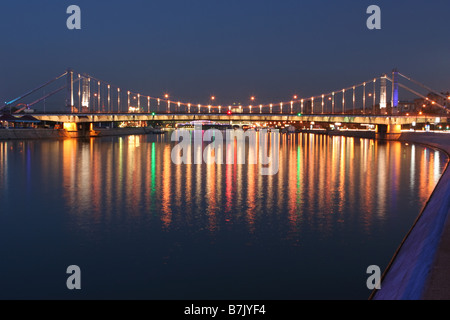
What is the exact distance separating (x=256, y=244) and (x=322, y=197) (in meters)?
9.02

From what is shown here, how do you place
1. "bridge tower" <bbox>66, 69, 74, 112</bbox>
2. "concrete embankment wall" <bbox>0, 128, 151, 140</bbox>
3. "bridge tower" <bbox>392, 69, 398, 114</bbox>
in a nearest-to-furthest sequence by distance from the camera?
"concrete embankment wall" <bbox>0, 128, 151, 140</bbox> < "bridge tower" <bbox>392, 69, 398, 114</bbox> < "bridge tower" <bbox>66, 69, 74, 112</bbox>

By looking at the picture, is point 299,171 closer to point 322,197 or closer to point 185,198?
point 322,197

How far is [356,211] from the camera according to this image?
18.2m

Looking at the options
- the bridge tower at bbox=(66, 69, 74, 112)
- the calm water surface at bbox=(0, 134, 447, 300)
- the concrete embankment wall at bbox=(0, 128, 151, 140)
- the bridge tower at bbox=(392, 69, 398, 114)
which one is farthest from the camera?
the bridge tower at bbox=(66, 69, 74, 112)

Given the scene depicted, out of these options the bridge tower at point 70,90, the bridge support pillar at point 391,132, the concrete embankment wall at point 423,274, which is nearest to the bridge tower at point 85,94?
the bridge tower at point 70,90

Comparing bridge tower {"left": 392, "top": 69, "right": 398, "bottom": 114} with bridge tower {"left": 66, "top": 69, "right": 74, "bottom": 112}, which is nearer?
bridge tower {"left": 392, "top": 69, "right": 398, "bottom": 114}

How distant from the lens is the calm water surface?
33.0ft

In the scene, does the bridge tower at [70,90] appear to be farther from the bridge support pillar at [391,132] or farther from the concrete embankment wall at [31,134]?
the bridge support pillar at [391,132]

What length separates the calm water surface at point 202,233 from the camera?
33.0ft

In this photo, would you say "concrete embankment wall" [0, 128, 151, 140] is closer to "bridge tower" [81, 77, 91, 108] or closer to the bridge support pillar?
"bridge tower" [81, 77, 91, 108]

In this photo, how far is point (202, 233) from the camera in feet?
47.6

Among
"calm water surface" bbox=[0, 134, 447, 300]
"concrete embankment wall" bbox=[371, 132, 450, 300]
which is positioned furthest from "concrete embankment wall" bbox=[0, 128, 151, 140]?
"concrete embankment wall" bbox=[371, 132, 450, 300]

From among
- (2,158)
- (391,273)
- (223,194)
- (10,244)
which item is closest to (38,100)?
(2,158)

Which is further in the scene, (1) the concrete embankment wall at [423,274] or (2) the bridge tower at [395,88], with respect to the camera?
(2) the bridge tower at [395,88]
